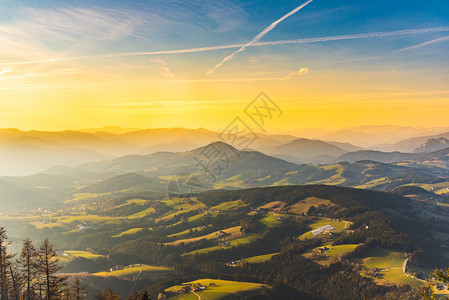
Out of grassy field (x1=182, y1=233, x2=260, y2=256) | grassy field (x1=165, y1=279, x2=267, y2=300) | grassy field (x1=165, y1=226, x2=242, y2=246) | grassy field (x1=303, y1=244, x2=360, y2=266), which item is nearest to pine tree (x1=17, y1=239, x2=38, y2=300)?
grassy field (x1=165, y1=279, x2=267, y2=300)

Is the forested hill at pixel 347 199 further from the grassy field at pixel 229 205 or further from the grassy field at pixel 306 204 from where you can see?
the grassy field at pixel 229 205

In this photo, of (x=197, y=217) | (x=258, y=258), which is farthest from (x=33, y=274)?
(x=197, y=217)

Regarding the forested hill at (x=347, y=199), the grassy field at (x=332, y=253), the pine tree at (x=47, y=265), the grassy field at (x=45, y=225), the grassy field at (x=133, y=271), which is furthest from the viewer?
the grassy field at (x=45, y=225)

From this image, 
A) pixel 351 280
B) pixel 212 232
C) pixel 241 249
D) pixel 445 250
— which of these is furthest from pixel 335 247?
pixel 212 232

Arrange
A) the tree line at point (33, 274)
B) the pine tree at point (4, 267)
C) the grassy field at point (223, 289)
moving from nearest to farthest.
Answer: the tree line at point (33, 274), the pine tree at point (4, 267), the grassy field at point (223, 289)

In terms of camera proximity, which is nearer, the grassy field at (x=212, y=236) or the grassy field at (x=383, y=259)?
the grassy field at (x=383, y=259)

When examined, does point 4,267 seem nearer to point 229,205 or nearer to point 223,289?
point 223,289

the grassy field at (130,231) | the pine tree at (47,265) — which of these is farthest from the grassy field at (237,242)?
the pine tree at (47,265)

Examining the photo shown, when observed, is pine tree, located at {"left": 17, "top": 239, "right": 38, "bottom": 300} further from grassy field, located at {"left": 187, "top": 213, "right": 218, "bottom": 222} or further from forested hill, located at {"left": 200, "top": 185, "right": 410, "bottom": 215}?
forested hill, located at {"left": 200, "top": 185, "right": 410, "bottom": 215}
